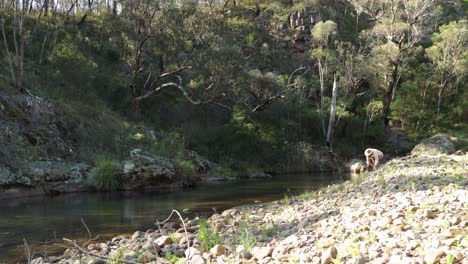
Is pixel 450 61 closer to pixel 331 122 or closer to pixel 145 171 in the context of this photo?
pixel 331 122

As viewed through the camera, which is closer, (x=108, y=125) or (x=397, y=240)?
(x=397, y=240)

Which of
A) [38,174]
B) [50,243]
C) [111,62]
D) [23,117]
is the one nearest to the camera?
[50,243]

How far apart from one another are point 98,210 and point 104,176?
17.0 ft

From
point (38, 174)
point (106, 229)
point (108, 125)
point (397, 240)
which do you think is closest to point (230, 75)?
point (108, 125)

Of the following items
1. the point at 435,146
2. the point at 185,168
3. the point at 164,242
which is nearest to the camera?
the point at 164,242

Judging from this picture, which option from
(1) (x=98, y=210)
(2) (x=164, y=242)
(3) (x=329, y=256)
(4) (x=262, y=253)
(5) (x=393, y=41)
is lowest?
(1) (x=98, y=210)

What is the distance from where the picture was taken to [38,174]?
662 inches

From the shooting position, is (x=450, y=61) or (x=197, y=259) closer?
(x=197, y=259)

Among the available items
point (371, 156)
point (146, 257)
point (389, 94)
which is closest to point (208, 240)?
point (146, 257)

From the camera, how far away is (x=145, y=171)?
18.7 metres

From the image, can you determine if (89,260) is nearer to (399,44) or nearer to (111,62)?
(111,62)

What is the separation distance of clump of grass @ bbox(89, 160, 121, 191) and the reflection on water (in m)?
1.09

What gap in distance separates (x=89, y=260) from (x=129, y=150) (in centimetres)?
1516

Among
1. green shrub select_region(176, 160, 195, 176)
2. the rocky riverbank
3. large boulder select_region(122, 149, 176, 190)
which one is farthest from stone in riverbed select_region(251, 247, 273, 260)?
green shrub select_region(176, 160, 195, 176)
